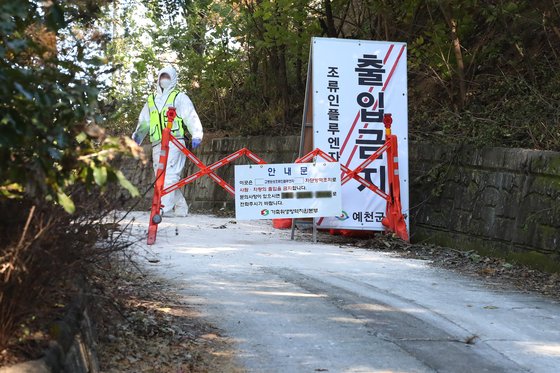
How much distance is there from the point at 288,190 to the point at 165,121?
9.87 feet

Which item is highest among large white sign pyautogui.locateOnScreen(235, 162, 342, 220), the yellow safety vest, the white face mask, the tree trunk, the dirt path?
the tree trunk

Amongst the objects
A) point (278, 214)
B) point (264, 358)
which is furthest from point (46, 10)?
point (278, 214)

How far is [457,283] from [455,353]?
9.59ft

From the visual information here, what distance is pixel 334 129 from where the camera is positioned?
1155 cm

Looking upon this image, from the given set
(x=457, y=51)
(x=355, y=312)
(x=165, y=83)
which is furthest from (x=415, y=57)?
(x=355, y=312)

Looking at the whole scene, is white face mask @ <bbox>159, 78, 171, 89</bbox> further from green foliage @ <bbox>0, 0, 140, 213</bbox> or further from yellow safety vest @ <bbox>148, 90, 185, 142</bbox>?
green foliage @ <bbox>0, 0, 140, 213</bbox>

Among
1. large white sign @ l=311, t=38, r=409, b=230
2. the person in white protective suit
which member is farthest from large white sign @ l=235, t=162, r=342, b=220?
the person in white protective suit

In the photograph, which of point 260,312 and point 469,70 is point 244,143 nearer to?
point 469,70

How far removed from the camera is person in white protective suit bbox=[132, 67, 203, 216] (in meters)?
12.9

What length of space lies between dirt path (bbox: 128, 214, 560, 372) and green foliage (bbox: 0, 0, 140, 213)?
7.01 feet

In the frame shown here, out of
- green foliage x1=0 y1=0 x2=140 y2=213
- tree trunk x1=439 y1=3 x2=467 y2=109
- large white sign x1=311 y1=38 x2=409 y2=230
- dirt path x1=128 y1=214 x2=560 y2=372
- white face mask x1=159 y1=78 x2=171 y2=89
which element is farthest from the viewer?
white face mask x1=159 y1=78 x2=171 y2=89

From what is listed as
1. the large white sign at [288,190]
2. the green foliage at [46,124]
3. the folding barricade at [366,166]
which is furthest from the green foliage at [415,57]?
the green foliage at [46,124]

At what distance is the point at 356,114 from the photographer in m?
11.6

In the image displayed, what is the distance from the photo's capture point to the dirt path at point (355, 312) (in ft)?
17.5
